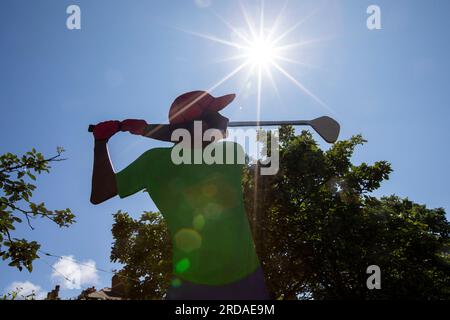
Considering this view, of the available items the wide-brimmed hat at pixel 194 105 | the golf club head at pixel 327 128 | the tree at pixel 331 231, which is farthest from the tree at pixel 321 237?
the wide-brimmed hat at pixel 194 105

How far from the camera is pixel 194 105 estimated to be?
2.81 metres

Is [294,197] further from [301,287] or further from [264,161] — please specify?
[301,287]

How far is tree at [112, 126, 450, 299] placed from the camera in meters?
13.9

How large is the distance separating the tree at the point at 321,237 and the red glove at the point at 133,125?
12.4 meters

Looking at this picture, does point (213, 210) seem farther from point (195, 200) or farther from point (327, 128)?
point (327, 128)

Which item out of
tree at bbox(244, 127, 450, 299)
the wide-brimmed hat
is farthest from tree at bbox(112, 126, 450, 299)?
the wide-brimmed hat

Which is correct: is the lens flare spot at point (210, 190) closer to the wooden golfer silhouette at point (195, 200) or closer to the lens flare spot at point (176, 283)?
the wooden golfer silhouette at point (195, 200)

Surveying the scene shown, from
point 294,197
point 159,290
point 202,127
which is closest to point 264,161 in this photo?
point 294,197

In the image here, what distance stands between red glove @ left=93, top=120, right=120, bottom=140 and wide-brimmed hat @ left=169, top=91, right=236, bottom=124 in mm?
462

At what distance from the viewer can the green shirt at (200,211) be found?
220cm

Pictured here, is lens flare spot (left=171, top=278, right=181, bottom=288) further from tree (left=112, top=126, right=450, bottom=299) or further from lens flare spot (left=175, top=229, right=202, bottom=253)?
tree (left=112, top=126, right=450, bottom=299)
